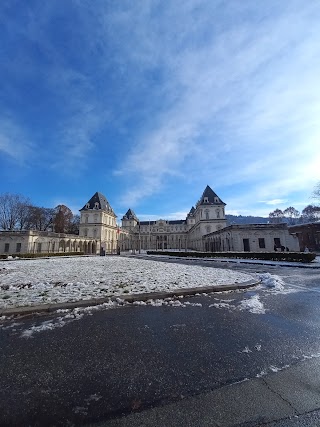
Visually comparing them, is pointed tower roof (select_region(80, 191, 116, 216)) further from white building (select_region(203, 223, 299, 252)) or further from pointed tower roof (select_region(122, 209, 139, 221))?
white building (select_region(203, 223, 299, 252))

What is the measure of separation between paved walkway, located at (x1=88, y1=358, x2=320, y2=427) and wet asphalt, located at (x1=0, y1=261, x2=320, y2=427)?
126mm

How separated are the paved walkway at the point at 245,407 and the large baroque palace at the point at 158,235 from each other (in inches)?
1453

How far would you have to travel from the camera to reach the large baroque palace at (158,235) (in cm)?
3838

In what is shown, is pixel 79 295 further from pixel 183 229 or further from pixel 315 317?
pixel 183 229

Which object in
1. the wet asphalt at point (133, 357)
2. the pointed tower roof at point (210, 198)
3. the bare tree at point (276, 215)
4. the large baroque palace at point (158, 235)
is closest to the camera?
the wet asphalt at point (133, 357)

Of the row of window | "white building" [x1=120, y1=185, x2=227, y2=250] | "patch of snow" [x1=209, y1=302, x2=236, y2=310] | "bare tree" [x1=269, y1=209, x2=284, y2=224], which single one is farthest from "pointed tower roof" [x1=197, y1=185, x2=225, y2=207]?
"patch of snow" [x1=209, y1=302, x2=236, y2=310]

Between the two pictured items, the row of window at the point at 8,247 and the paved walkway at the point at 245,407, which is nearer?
the paved walkway at the point at 245,407

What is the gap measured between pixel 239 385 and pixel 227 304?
3878 millimetres

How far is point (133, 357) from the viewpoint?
3.31 metres

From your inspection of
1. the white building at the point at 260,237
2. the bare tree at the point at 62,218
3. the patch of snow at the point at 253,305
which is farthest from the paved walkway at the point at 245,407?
the bare tree at the point at 62,218

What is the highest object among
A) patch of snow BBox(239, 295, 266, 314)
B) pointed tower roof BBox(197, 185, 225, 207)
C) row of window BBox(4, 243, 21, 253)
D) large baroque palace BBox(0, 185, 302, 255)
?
pointed tower roof BBox(197, 185, 225, 207)

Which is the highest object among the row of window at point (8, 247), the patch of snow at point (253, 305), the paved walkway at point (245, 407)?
the row of window at point (8, 247)

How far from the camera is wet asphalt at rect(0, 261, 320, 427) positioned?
2.31 meters

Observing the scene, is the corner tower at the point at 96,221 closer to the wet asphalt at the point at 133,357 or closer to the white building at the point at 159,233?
the white building at the point at 159,233
